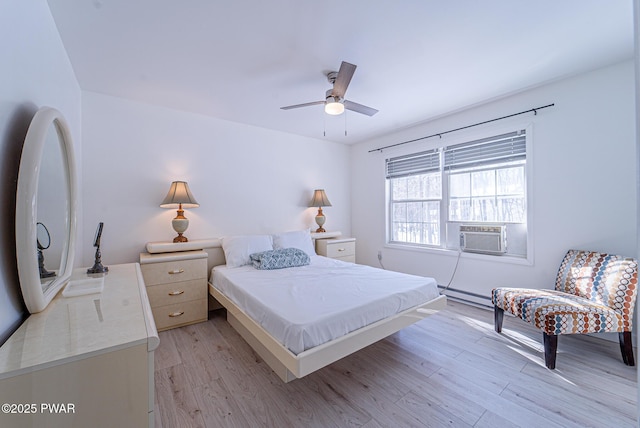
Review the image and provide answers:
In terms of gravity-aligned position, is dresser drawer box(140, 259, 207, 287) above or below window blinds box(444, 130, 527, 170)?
below

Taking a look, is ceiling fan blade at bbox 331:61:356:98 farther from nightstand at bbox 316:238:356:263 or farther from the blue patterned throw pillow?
nightstand at bbox 316:238:356:263

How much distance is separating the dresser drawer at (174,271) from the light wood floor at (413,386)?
0.58 metres

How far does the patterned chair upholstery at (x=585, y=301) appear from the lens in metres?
1.87

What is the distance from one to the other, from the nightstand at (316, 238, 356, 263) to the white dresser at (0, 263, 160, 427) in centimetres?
297

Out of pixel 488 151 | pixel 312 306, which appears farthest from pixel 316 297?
pixel 488 151

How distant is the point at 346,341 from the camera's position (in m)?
1.63

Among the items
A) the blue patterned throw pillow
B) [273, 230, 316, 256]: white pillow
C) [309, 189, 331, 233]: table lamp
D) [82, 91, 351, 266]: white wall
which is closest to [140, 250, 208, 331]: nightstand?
[82, 91, 351, 266]: white wall

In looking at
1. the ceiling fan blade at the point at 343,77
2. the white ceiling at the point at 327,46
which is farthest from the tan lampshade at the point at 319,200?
the ceiling fan blade at the point at 343,77

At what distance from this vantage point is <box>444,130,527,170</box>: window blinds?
9.32 ft

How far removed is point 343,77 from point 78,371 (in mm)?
2184

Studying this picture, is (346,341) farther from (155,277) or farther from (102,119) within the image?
(102,119)

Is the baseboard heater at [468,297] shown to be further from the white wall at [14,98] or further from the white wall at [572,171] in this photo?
the white wall at [14,98]

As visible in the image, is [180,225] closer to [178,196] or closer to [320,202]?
[178,196]

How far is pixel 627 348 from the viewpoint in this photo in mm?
1908
